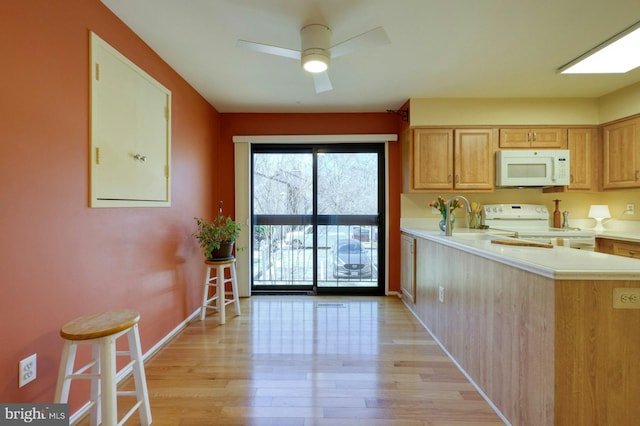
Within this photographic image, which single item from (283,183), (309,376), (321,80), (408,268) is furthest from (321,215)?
(309,376)

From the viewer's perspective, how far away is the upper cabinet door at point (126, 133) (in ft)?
5.82

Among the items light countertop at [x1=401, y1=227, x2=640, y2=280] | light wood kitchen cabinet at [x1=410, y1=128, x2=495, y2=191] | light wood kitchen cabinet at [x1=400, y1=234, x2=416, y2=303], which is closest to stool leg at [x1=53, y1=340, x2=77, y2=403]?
light countertop at [x1=401, y1=227, x2=640, y2=280]

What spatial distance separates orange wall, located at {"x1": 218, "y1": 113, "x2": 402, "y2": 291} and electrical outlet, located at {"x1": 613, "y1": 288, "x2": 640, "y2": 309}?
2643 millimetres

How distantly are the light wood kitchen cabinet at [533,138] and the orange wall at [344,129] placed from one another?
4.10ft

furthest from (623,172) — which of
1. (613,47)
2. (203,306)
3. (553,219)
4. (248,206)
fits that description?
(203,306)

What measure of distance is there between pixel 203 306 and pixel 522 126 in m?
4.23

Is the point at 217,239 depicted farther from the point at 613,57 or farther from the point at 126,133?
the point at 613,57

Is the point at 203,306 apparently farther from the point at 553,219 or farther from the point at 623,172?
the point at 623,172

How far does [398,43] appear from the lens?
2293 mm

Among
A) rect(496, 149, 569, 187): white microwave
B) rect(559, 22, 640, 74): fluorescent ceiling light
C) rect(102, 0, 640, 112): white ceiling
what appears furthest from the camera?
rect(496, 149, 569, 187): white microwave

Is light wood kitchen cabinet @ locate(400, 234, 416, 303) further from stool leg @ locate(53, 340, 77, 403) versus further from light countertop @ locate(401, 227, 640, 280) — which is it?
stool leg @ locate(53, 340, 77, 403)

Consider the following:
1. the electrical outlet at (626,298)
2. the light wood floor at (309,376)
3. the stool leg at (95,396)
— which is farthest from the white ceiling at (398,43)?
the light wood floor at (309,376)

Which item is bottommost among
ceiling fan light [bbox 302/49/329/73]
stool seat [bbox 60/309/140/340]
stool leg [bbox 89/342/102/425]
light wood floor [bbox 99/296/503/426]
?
light wood floor [bbox 99/296/503/426]

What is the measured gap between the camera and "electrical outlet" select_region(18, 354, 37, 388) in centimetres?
133
